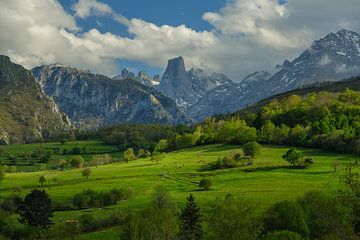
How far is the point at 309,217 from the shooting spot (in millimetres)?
74938

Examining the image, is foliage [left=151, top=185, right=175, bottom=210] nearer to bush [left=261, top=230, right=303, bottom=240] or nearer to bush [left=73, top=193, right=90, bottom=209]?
bush [left=73, top=193, right=90, bottom=209]

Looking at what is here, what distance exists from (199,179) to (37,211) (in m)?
54.9

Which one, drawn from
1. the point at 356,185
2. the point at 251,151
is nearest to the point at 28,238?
the point at 356,185

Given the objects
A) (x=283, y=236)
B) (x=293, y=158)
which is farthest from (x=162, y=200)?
(x=293, y=158)

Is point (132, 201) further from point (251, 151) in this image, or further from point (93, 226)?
point (251, 151)

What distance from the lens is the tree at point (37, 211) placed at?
103075 mm

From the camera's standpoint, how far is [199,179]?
145m

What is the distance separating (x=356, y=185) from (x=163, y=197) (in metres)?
62.5

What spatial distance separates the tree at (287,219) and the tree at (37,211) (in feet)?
162

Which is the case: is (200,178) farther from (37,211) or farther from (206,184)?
(37,211)

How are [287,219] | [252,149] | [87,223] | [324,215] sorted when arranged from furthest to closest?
[252,149] → [87,223] → [287,219] → [324,215]

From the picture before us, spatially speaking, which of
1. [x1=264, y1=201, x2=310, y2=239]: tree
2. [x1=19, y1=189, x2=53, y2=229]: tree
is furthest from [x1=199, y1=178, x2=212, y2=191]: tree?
[x1=264, y1=201, x2=310, y2=239]: tree

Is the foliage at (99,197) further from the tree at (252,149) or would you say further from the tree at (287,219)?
the tree at (252,149)

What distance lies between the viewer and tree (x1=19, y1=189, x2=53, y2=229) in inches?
4058
